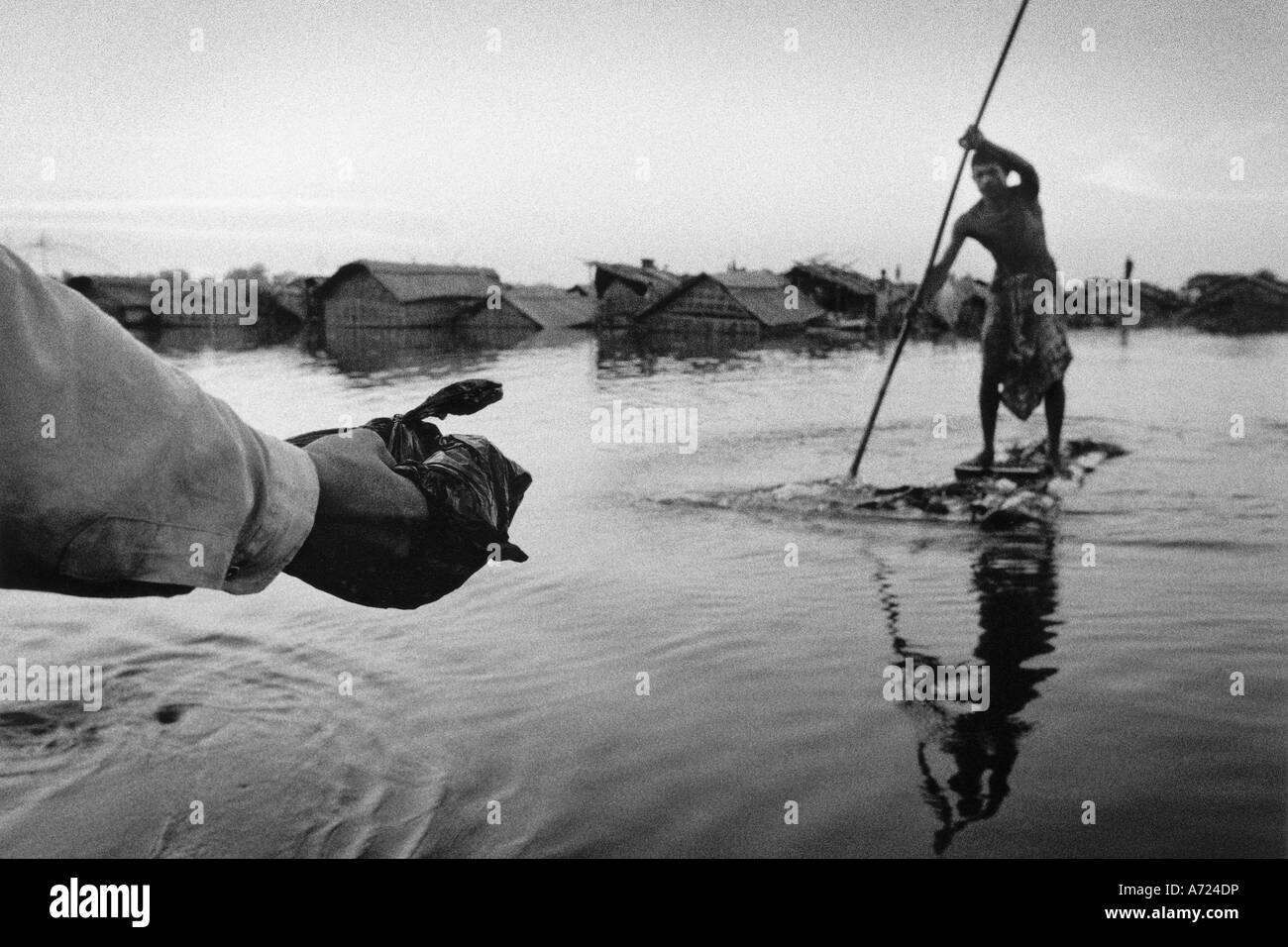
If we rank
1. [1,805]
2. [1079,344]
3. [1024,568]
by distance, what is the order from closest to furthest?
[1,805], [1024,568], [1079,344]

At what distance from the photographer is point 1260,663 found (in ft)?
9.68

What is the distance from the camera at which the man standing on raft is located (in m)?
6.21

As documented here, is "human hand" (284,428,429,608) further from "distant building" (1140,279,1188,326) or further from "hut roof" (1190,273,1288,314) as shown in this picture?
"distant building" (1140,279,1188,326)

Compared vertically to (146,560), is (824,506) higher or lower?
lower

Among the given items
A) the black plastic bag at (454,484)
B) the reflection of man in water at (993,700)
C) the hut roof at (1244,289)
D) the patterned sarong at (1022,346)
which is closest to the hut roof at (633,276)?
the hut roof at (1244,289)

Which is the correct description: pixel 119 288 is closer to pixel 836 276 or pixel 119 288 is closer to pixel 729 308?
pixel 729 308

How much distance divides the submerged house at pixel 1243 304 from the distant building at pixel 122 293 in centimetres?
2703

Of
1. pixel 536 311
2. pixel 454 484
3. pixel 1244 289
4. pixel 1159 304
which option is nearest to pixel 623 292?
pixel 536 311

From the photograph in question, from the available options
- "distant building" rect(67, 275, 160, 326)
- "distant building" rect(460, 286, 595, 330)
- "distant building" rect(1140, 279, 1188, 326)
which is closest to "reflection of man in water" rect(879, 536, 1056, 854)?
"distant building" rect(460, 286, 595, 330)

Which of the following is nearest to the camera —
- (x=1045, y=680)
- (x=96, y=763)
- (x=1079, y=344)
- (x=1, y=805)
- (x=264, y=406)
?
(x=1, y=805)
